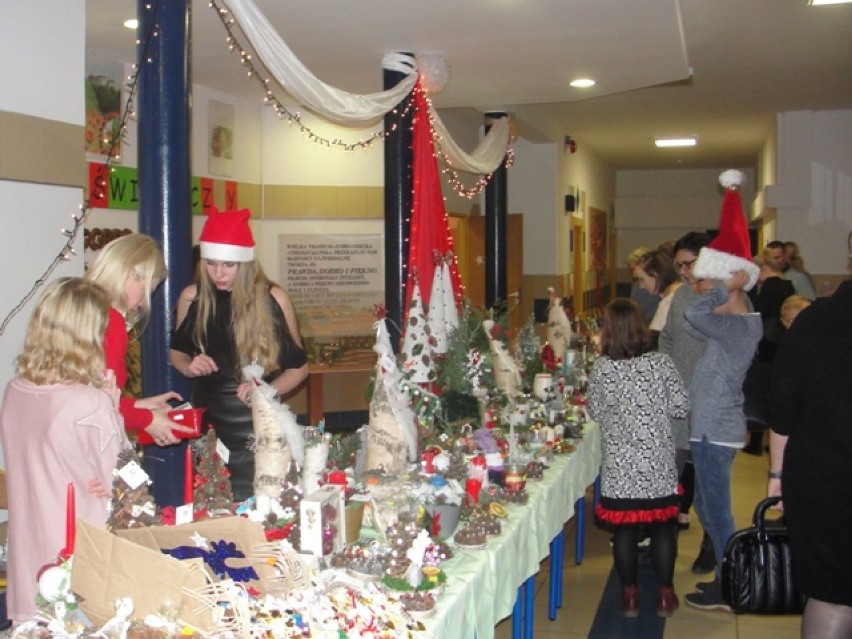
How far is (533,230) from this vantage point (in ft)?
39.1

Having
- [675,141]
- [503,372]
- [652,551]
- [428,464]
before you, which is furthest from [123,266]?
[675,141]

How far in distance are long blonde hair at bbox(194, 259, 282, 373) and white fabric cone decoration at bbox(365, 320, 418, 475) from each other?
46 centimetres

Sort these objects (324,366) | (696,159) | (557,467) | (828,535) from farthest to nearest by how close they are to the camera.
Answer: (696,159) < (324,366) < (557,467) < (828,535)

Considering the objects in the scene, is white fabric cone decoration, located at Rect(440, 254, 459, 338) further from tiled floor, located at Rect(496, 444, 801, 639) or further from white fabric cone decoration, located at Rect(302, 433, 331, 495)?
white fabric cone decoration, located at Rect(302, 433, 331, 495)

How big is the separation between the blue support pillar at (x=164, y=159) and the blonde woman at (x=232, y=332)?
1.18 feet

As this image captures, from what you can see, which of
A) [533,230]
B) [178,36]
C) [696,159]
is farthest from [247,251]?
[696,159]

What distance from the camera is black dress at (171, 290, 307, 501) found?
3.21 metres

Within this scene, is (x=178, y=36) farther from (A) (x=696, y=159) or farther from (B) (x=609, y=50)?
(A) (x=696, y=159)

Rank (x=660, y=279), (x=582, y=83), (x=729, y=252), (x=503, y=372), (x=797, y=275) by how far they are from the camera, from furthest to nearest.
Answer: (x=797, y=275), (x=582, y=83), (x=660, y=279), (x=503, y=372), (x=729, y=252)

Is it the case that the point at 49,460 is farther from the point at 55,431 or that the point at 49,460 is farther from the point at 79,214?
the point at 79,214

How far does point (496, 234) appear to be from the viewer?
31.2 ft

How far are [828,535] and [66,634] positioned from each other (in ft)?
6.35

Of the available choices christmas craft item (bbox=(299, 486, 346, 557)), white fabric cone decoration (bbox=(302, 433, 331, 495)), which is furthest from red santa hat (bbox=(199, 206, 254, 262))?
christmas craft item (bbox=(299, 486, 346, 557))

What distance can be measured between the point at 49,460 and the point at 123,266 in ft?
2.25
